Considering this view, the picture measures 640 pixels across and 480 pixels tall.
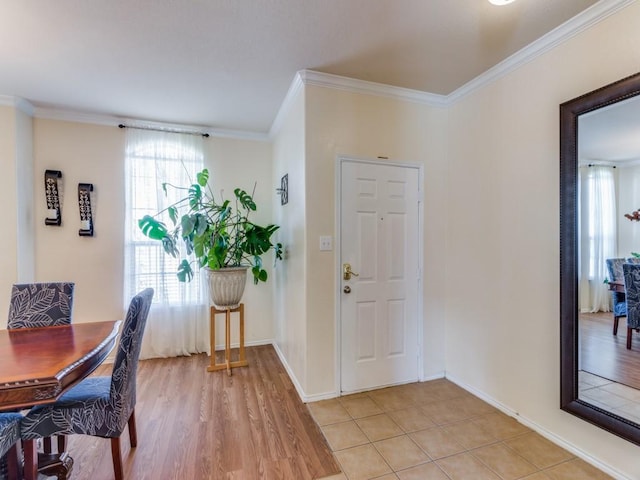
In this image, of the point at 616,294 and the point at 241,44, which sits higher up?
the point at 241,44

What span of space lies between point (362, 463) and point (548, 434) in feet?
4.13

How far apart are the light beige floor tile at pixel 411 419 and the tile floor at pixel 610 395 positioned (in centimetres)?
96

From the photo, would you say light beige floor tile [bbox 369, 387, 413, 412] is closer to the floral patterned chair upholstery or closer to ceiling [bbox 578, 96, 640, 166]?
ceiling [bbox 578, 96, 640, 166]

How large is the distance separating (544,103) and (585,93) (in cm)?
25

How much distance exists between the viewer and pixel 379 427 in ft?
7.12

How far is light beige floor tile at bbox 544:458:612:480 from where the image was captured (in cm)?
170

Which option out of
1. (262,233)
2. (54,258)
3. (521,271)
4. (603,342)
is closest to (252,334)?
(262,233)

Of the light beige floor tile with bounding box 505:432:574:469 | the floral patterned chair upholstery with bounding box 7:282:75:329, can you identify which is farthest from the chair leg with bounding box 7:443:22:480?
the light beige floor tile with bounding box 505:432:574:469

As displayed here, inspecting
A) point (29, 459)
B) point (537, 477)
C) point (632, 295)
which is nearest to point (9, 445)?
point (29, 459)

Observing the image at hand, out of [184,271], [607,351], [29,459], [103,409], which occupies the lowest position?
[29,459]

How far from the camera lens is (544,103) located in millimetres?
2059

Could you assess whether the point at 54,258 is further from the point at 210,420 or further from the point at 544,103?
the point at 544,103

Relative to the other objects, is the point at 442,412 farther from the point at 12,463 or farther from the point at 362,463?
the point at 12,463

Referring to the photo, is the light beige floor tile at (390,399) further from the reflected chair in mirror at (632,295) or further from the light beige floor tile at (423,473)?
the reflected chair in mirror at (632,295)
